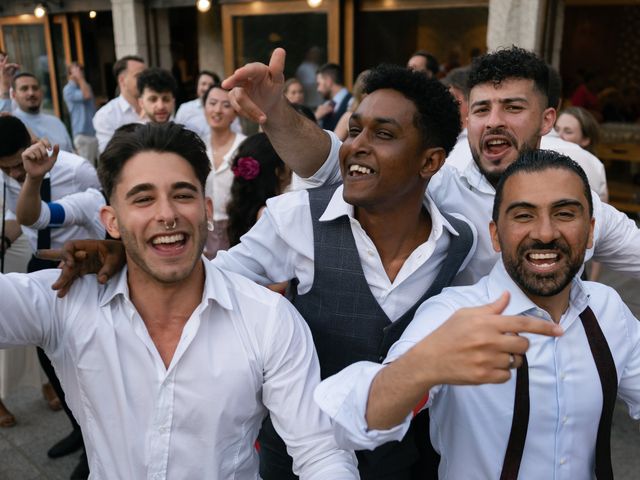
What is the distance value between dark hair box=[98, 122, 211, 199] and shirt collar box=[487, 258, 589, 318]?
0.85 meters

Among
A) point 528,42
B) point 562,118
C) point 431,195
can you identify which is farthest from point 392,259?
point 528,42

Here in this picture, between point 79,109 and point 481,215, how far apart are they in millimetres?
7100

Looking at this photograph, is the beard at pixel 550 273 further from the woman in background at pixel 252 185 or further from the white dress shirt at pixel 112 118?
the white dress shirt at pixel 112 118

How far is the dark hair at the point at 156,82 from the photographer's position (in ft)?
16.0

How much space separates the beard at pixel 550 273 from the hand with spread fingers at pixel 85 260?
1049 mm

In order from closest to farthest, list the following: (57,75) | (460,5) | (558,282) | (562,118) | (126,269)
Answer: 1. (558,282)
2. (126,269)
3. (562,118)
4. (460,5)
5. (57,75)

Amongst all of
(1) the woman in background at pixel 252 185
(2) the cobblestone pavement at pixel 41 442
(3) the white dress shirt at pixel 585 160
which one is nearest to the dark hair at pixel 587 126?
(3) the white dress shirt at pixel 585 160

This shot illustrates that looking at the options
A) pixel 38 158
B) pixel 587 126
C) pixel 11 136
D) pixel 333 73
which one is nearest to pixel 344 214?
pixel 38 158

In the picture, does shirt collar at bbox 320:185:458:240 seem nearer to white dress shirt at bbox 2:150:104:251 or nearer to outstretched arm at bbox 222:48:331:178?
outstretched arm at bbox 222:48:331:178

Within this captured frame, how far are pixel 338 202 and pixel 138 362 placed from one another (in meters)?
0.74

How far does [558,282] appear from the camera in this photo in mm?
1458

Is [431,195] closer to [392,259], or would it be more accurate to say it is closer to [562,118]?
[392,259]

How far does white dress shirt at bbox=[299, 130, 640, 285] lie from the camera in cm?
203

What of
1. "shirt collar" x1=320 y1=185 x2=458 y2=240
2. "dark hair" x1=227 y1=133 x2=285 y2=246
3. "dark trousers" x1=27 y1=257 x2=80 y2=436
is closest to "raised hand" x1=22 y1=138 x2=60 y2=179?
"dark trousers" x1=27 y1=257 x2=80 y2=436
